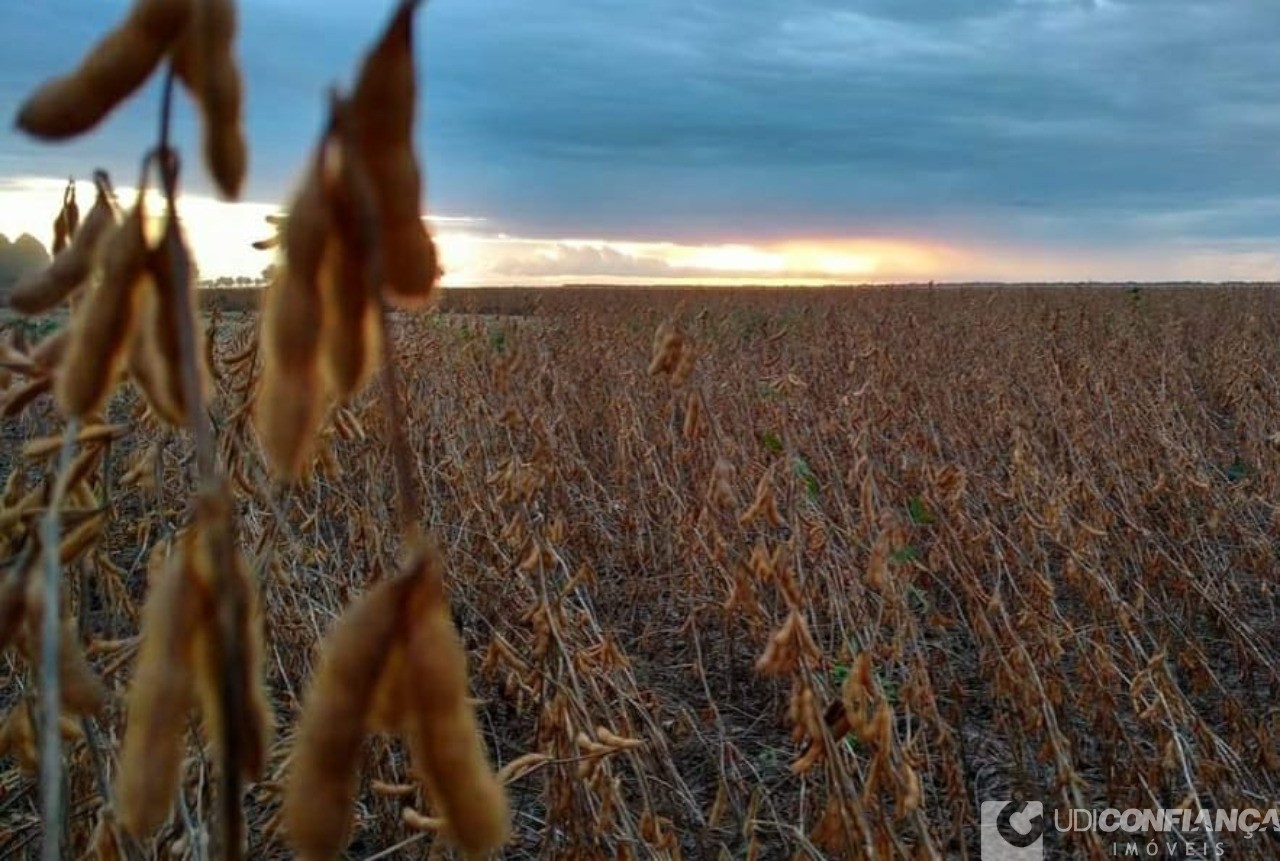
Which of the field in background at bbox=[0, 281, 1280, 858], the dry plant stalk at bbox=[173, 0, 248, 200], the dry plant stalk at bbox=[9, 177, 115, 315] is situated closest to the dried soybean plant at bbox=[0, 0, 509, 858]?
the dry plant stalk at bbox=[173, 0, 248, 200]

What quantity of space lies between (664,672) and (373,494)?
1345 mm

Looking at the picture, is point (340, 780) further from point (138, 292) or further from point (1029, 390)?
point (1029, 390)

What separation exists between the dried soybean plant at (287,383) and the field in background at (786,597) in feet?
2.20

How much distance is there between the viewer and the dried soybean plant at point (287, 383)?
532 mm

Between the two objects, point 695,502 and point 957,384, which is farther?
point 957,384

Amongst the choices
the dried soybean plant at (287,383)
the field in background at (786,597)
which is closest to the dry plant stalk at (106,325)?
the dried soybean plant at (287,383)

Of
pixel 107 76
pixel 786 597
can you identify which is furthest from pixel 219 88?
pixel 786 597

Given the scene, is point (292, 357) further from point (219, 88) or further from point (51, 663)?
point (51, 663)

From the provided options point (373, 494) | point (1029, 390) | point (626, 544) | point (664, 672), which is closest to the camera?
point (373, 494)

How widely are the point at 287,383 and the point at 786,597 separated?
1371mm

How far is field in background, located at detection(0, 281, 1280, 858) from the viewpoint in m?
2.03

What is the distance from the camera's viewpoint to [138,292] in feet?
2.14

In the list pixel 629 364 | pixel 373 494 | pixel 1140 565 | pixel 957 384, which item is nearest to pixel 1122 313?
pixel 957 384

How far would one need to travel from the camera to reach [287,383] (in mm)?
570
